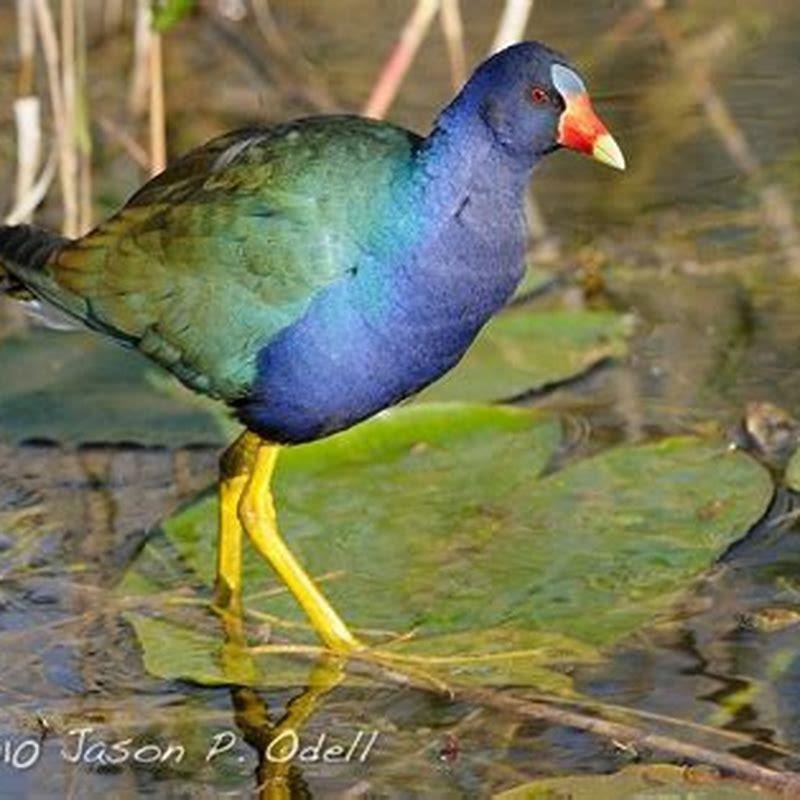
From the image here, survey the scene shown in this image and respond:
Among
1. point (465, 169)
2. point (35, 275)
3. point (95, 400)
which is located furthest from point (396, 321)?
point (95, 400)

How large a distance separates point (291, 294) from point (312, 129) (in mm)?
267

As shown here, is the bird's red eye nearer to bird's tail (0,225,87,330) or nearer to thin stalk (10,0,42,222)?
bird's tail (0,225,87,330)

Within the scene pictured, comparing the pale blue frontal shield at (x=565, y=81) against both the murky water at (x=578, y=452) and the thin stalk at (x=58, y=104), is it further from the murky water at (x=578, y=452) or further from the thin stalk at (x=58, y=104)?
the thin stalk at (x=58, y=104)

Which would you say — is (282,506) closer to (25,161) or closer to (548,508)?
(548,508)

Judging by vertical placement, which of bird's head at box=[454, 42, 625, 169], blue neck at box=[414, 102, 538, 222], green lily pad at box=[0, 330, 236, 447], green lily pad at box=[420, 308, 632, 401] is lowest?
green lily pad at box=[0, 330, 236, 447]

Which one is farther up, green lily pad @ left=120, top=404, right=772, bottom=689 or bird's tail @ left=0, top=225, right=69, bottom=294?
bird's tail @ left=0, top=225, right=69, bottom=294

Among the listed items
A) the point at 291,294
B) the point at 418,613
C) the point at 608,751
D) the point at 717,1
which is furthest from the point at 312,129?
the point at 717,1

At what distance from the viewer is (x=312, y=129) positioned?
3.58 m

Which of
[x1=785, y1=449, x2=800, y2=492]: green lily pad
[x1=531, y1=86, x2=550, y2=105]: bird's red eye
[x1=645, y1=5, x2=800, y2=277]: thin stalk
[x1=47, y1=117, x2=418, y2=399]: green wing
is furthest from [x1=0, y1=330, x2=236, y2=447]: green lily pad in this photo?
[x1=645, y1=5, x2=800, y2=277]: thin stalk

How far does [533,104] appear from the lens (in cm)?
347

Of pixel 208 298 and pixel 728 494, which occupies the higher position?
pixel 208 298

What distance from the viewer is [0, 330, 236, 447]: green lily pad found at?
435cm

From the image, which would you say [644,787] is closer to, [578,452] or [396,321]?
[396,321]

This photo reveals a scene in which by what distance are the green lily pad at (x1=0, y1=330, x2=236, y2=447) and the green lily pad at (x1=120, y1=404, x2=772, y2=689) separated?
0.26m
